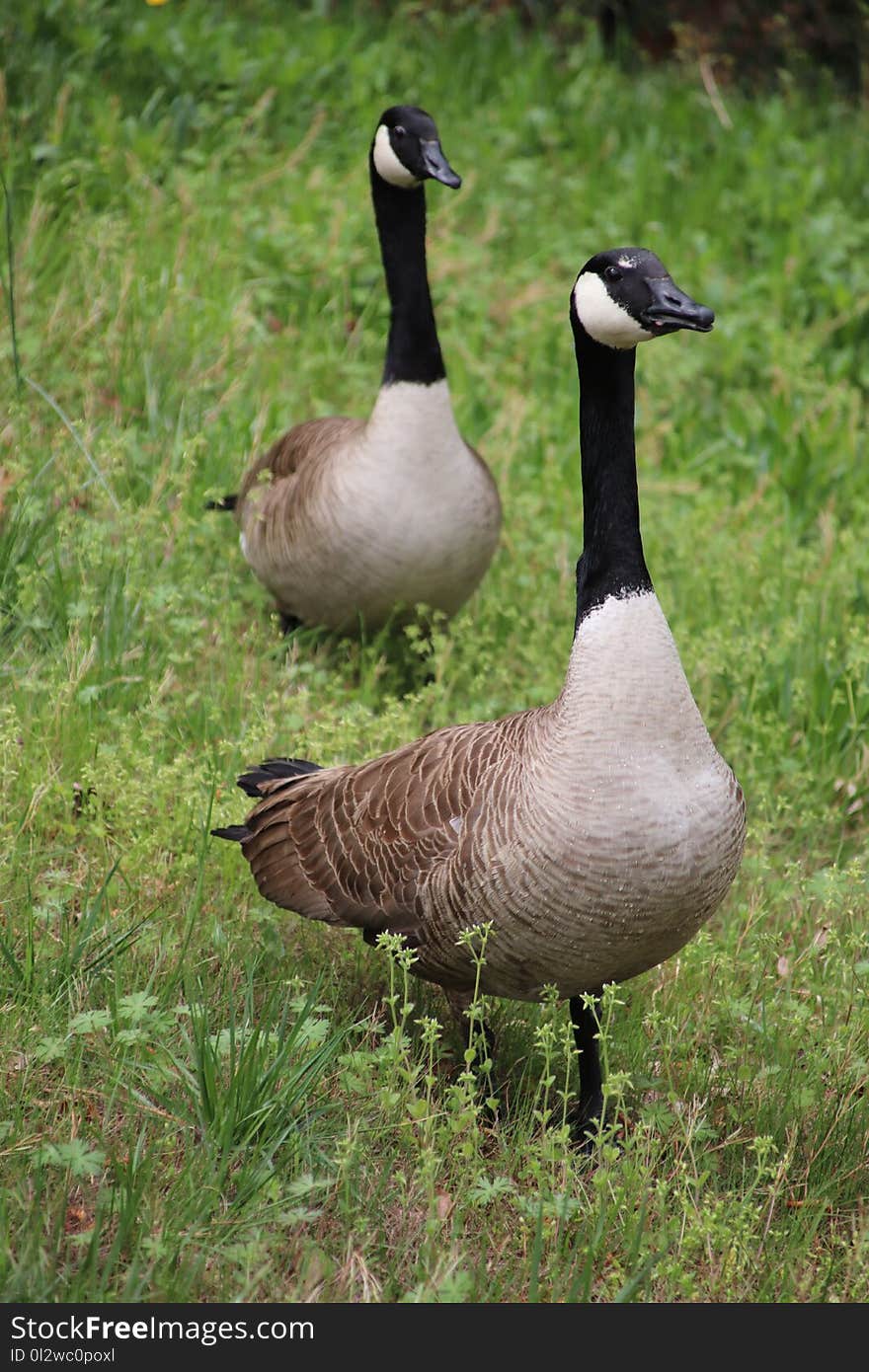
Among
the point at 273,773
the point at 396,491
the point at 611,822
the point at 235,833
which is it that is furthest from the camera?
the point at 396,491

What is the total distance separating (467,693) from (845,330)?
157 inches

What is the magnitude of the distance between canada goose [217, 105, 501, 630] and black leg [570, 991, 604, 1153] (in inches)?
81.4

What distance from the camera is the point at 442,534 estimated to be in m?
5.45

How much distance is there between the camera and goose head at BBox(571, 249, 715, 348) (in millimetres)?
3312

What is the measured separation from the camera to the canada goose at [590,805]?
3252mm

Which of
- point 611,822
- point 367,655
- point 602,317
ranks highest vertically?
point 602,317

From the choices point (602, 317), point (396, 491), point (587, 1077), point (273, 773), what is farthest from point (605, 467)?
point (396, 491)

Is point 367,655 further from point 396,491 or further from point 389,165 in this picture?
point 389,165

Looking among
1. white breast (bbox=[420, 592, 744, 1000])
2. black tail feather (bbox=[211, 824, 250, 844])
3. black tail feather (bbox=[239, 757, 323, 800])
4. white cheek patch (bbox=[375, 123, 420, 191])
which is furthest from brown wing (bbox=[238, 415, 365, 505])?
white breast (bbox=[420, 592, 744, 1000])

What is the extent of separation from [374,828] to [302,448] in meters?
2.56

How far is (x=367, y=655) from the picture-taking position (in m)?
5.90

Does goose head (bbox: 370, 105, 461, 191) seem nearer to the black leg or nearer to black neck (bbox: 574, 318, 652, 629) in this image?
black neck (bbox: 574, 318, 652, 629)

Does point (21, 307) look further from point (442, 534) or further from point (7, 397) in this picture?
point (442, 534)
